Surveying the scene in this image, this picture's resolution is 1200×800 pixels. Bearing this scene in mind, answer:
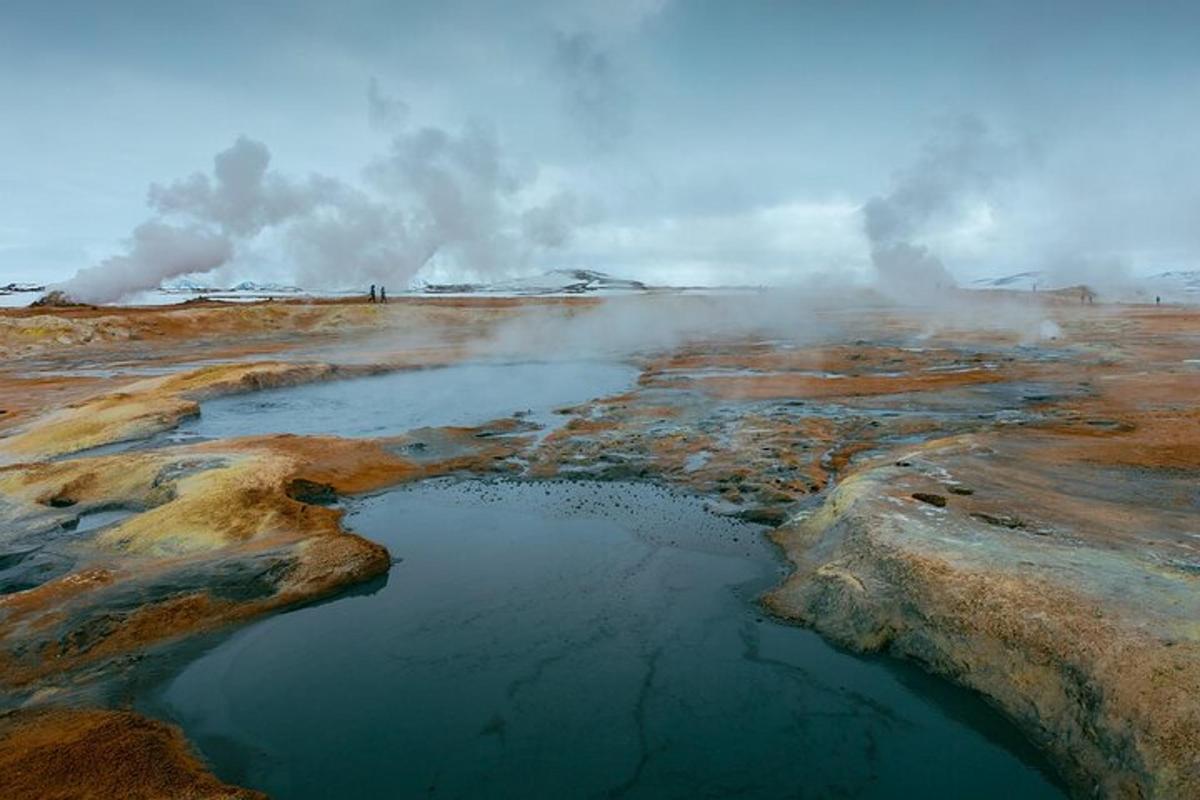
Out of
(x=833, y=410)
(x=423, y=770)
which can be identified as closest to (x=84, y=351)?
(x=833, y=410)

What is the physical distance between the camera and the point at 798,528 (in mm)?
9008

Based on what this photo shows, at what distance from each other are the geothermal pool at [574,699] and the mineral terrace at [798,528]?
37 cm

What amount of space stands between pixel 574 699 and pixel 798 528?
4281mm

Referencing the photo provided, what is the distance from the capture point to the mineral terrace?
4.96 meters

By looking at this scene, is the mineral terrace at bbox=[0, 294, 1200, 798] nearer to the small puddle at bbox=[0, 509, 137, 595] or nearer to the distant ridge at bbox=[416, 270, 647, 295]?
the small puddle at bbox=[0, 509, 137, 595]

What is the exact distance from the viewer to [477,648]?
21.5ft

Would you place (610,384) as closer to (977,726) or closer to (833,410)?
(833,410)

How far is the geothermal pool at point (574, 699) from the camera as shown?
4.96 meters

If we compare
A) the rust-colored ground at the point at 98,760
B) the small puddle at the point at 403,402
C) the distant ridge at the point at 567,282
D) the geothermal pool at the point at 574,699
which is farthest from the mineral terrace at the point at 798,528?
the distant ridge at the point at 567,282

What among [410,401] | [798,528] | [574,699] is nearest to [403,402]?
[410,401]

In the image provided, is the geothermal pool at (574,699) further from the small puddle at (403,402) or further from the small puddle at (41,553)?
the small puddle at (403,402)

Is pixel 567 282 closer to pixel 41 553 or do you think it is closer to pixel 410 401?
pixel 410 401

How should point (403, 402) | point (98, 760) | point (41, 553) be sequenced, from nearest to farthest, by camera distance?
point (98, 760) → point (41, 553) → point (403, 402)

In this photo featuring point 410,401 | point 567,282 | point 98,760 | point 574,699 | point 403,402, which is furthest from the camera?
point 567,282
